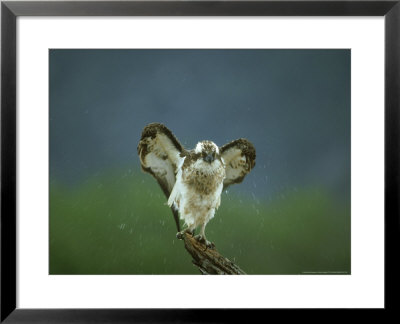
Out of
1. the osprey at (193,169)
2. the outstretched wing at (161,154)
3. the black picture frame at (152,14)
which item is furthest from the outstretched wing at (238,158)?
the black picture frame at (152,14)

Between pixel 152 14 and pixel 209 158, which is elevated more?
pixel 152 14

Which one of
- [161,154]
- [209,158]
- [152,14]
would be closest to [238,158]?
[209,158]

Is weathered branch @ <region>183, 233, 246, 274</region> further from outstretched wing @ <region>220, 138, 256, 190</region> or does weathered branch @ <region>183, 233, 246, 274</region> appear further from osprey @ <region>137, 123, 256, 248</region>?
outstretched wing @ <region>220, 138, 256, 190</region>

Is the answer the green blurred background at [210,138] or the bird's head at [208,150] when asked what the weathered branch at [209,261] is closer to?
the green blurred background at [210,138]

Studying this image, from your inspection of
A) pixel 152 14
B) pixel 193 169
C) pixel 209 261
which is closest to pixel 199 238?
pixel 209 261

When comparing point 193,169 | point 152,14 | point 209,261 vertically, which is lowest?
point 209,261

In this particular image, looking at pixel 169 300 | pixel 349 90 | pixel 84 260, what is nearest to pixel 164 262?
pixel 169 300

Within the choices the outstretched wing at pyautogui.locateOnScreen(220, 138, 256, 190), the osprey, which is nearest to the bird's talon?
the osprey

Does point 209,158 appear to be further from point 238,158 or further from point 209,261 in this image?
point 209,261
